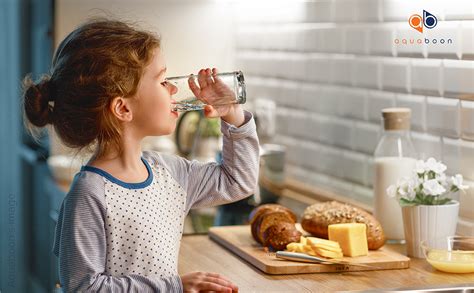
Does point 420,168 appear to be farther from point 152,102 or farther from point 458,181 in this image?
point 152,102

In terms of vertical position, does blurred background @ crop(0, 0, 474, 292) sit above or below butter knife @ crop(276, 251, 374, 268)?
above

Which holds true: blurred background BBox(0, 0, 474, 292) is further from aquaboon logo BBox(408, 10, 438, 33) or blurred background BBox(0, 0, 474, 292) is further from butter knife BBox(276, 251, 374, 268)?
butter knife BBox(276, 251, 374, 268)

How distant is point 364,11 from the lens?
2387mm

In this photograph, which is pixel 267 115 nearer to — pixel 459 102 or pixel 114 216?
pixel 459 102

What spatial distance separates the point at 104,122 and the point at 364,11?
1.04 m

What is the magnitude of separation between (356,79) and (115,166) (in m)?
1.05

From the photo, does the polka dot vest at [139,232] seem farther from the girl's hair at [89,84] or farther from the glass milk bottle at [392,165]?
the glass milk bottle at [392,165]

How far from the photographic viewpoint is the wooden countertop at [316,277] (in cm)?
168

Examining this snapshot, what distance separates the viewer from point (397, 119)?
206cm

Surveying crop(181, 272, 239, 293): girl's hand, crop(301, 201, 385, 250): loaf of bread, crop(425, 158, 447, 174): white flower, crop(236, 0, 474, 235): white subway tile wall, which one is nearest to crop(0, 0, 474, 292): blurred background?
crop(236, 0, 474, 235): white subway tile wall

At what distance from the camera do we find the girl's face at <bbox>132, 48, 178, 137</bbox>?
1.59m

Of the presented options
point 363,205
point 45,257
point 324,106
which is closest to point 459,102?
point 363,205

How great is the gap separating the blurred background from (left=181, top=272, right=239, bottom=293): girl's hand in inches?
13.4

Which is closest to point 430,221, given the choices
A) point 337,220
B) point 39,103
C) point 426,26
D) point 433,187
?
point 433,187
